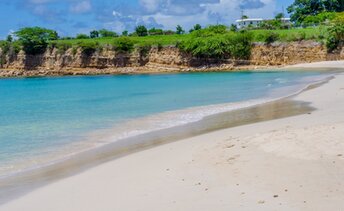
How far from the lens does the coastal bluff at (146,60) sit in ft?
249

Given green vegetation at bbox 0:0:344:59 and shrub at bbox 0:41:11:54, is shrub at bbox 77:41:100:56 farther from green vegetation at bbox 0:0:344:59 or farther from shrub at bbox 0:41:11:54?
shrub at bbox 0:41:11:54

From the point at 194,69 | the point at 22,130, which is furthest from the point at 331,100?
Result: the point at 194,69

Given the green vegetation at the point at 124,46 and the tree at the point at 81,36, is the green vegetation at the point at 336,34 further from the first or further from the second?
the tree at the point at 81,36

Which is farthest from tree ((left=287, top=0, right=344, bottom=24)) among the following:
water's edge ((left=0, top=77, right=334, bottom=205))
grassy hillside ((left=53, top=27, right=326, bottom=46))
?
water's edge ((left=0, top=77, right=334, bottom=205))

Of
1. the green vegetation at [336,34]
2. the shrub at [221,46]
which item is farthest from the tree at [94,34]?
the green vegetation at [336,34]

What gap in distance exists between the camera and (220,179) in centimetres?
933

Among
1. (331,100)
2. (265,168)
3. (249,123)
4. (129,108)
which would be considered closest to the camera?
(265,168)

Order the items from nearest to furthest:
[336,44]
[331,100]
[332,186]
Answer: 1. [332,186]
2. [331,100]
3. [336,44]

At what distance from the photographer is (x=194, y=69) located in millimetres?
82188

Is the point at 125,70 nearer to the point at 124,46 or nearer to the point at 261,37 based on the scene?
the point at 124,46

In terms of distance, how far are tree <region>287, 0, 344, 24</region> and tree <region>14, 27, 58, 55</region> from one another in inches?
2040

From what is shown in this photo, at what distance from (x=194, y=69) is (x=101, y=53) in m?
19.4

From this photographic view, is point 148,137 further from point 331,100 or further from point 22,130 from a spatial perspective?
point 331,100

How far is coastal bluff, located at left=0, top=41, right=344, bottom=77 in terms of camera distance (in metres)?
75.9
